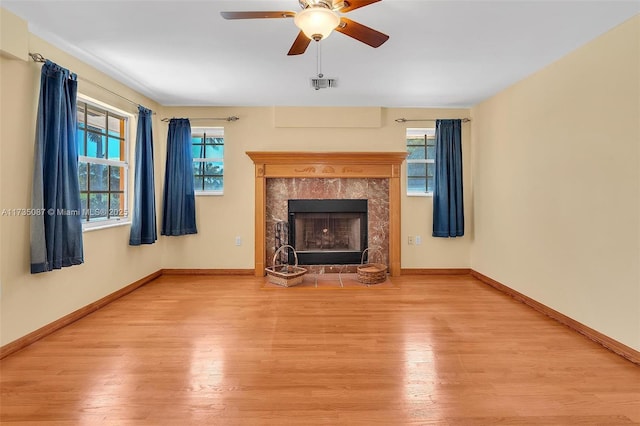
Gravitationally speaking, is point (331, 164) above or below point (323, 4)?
below

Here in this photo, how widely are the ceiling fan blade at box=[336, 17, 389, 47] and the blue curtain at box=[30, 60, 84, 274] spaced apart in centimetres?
229

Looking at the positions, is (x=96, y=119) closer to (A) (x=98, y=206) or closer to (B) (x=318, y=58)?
(A) (x=98, y=206)

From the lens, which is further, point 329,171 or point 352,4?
point 329,171

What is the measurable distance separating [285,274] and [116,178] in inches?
88.4

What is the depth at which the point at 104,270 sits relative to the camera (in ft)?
10.9

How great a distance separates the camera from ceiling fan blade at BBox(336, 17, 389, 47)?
1.82 metres

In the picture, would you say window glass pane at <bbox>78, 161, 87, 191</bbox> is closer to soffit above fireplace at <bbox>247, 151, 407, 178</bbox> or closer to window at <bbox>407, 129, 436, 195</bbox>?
soffit above fireplace at <bbox>247, 151, 407, 178</bbox>

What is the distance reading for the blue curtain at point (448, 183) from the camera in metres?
4.42

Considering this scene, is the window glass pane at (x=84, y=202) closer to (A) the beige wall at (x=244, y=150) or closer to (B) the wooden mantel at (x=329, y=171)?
(A) the beige wall at (x=244, y=150)

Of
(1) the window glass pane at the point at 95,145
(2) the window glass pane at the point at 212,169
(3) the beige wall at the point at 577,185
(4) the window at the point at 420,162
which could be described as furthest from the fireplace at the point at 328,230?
(1) the window glass pane at the point at 95,145

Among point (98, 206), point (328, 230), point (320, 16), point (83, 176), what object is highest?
point (320, 16)

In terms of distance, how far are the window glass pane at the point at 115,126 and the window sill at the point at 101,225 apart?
38.6 inches

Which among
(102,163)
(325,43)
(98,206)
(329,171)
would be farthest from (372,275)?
(102,163)

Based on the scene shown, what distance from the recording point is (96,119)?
336 cm
